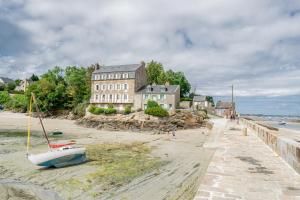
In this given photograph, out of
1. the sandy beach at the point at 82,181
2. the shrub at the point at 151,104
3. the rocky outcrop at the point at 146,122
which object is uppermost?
the shrub at the point at 151,104

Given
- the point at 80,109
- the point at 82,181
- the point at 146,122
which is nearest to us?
the point at 82,181

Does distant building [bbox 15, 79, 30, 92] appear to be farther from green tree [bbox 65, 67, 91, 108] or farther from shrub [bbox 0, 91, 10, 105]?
green tree [bbox 65, 67, 91, 108]

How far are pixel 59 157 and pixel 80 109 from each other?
47.3m

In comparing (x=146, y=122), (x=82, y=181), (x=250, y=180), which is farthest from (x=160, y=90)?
(x=250, y=180)

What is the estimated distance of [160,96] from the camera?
179ft

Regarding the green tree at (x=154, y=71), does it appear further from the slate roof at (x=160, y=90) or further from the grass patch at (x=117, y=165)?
the grass patch at (x=117, y=165)

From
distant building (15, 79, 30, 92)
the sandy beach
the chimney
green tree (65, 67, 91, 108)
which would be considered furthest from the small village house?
distant building (15, 79, 30, 92)

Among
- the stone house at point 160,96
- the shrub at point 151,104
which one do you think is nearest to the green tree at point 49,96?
the stone house at point 160,96

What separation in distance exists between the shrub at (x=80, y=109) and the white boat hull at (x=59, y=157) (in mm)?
45002

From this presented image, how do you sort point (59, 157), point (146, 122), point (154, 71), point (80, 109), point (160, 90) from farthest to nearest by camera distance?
point (154, 71), point (80, 109), point (160, 90), point (146, 122), point (59, 157)

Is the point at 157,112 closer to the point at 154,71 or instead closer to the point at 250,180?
the point at 154,71

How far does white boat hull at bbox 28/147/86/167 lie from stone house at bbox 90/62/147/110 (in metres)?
40.2

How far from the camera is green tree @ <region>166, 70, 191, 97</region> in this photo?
219 feet

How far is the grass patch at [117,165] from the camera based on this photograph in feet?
40.3
